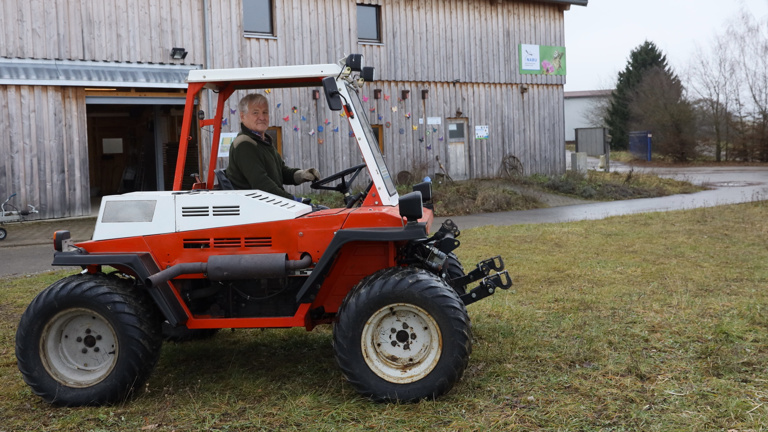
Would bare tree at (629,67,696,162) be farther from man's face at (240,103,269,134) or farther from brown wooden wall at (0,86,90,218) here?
man's face at (240,103,269,134)

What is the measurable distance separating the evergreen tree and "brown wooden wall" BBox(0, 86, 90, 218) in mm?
41276

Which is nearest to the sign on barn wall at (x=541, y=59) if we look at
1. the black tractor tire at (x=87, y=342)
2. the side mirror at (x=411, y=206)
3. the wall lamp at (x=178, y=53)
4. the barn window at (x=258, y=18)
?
the barn window at (x=258, y=18)

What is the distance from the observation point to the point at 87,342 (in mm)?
4961

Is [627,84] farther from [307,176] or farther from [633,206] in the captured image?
[307,176]

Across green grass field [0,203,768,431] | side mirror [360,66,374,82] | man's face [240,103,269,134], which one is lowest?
green grass field [0,203,768,431]

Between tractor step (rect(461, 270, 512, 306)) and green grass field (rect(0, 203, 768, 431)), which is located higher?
tractor step (rect(461, 270, 512, 306))

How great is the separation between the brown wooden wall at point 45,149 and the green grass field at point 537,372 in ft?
24.0

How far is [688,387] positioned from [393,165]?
15745 millimetres

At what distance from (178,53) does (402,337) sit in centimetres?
1307

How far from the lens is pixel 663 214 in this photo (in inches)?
592

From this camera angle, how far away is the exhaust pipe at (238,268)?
4.85 m

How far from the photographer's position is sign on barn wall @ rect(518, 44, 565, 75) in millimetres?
23109

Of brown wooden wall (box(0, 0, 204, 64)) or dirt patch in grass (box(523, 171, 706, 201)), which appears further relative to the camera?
dirt patch in grass (box(523, 171, 706, 201))

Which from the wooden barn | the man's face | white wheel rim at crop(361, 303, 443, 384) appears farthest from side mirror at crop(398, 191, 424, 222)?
the wooden barn
